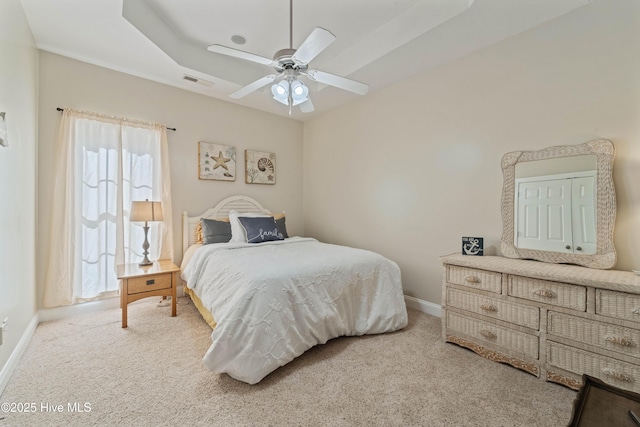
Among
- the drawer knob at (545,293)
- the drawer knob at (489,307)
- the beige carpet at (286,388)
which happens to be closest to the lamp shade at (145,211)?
the beige carpet at (286,388)

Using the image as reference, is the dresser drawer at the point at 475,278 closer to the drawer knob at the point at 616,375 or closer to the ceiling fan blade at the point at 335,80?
the drawer knob at the point at 616,375

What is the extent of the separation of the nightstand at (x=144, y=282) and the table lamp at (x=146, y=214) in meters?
0.20

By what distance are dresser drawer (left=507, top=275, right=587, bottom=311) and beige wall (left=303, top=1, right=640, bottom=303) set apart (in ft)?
1.76

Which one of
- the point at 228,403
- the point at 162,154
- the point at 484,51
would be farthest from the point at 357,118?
the point at 228,403

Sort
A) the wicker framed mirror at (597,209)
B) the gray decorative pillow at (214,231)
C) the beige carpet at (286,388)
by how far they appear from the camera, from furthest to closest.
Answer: the gray decorative pillow at (214,231), the wicker framed mirror at (597,209), the beige carpet at (286,388)

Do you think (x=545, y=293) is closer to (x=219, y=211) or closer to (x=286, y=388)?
(x=286, y=388)

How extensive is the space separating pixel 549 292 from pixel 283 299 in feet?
5.89

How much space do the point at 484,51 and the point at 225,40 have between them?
2587mm

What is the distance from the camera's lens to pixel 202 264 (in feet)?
9.06

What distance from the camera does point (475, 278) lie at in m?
2.19

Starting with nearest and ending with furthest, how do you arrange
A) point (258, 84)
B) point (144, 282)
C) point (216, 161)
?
point (258, 84), point (144, 282), point (216, 161)

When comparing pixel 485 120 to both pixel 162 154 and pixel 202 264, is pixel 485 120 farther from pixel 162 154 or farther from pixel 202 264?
pixel 162 154

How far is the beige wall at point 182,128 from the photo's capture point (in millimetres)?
2748

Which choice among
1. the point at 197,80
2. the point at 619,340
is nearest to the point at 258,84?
the point at 197,80
